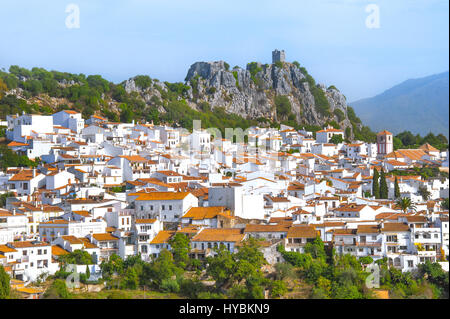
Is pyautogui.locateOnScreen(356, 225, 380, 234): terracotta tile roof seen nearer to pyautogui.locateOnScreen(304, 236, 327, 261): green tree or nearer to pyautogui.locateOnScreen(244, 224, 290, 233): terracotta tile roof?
pyautogui.locateOnScreen(304, 236, 327, 261): green tree

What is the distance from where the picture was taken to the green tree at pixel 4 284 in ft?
53.6

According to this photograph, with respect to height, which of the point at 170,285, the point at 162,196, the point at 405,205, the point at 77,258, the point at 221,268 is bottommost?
the point at 170,285

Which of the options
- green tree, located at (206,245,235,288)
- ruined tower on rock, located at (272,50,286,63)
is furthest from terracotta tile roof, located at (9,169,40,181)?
ruined tower on rock, located at (272,50,286,63)

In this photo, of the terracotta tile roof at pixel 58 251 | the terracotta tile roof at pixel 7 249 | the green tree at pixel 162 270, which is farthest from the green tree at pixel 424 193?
the terracotta tile roof at pixel 7 249

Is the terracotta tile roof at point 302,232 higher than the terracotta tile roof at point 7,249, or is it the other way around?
the terracotta tile roof at point 302,232

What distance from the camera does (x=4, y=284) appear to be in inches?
651

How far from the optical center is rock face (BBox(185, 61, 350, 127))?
52000 mm

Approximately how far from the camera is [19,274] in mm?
18250

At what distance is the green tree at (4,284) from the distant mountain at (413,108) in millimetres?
22913

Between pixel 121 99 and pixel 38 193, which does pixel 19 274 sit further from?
pixel 121 99

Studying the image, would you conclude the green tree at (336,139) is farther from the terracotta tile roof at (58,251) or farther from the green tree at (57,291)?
the green tree at (57,291)

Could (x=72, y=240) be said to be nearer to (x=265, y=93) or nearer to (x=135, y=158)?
(x=135, y=158)

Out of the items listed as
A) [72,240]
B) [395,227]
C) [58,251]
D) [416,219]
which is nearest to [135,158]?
[72,240]

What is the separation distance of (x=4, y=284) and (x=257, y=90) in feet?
127
